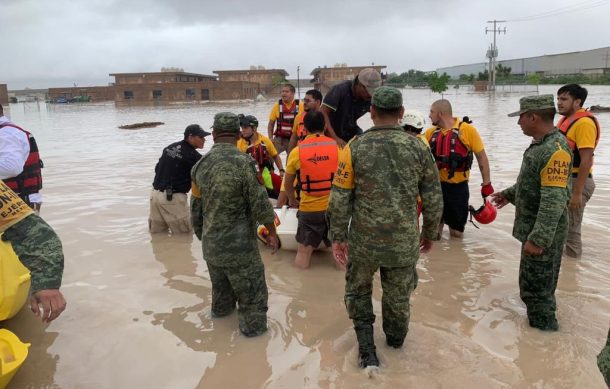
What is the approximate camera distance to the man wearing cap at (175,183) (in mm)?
6320

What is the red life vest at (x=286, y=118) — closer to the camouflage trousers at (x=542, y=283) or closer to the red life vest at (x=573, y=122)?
the red life vest at (x=573, y=122)

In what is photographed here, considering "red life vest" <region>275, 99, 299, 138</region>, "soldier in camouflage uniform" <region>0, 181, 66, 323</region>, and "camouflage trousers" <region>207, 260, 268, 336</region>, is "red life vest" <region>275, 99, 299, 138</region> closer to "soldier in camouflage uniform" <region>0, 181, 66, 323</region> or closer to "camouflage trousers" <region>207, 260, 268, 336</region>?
A: "camouflage trousers" <region>207, 260, 268, 336</region>

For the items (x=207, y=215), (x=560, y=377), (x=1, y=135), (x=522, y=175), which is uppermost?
(x=1, y=135)

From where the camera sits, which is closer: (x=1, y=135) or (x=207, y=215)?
(x=207, y=215)

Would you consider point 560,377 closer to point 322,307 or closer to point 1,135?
point 322,307

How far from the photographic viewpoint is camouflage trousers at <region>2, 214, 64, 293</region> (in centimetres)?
239

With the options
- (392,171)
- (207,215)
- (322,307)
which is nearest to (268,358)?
(322,307)

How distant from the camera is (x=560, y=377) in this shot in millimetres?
3260

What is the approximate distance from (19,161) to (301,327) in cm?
327

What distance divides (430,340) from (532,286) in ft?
3.14

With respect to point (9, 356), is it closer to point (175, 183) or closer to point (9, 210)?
point (9, 210)

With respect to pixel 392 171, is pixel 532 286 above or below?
below

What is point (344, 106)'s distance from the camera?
5.83 meters

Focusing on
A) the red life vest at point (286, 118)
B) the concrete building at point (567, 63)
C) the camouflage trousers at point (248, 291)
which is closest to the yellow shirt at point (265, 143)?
the red life vest at point (286, 118)
